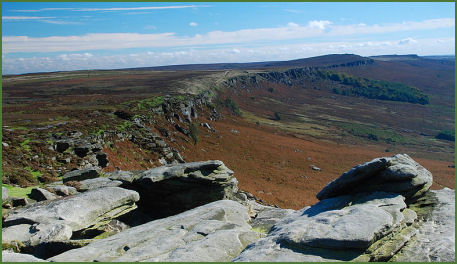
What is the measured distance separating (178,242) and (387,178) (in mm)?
11894

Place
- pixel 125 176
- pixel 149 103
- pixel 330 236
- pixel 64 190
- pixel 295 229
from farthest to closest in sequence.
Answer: pixel 149 103 → pixel 125 176 → pixel 64 190 → pixel 295 229 → pixel 330 236

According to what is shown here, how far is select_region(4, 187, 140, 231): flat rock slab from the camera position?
17.4m

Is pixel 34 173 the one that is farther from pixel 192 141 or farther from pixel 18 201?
pixel 192 141

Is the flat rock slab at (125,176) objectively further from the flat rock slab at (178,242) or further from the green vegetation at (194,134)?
the green vegetation at (194,134)

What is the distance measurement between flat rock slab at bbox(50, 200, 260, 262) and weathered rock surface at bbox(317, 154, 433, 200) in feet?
21.9

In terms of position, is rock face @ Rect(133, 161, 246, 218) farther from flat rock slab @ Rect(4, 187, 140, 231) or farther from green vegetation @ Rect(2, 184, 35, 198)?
green vegetation @ Rect(2, 184, 35, 198)

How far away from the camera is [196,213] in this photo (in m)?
19.7

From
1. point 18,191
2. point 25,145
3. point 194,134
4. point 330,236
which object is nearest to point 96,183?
point 18,191

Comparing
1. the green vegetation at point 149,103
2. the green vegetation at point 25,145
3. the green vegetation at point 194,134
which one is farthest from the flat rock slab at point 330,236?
the green vegetation at point 149,103

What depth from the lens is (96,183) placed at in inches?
945

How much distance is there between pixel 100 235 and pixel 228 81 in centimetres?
16124

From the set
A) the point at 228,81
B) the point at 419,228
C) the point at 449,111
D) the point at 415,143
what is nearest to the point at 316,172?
the point at 419,228

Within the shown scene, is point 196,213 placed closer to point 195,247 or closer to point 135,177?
point 195,247

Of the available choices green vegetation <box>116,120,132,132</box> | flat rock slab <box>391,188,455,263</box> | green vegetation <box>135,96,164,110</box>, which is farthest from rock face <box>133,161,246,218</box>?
green vegetation <box>135,96,164,110</box>
